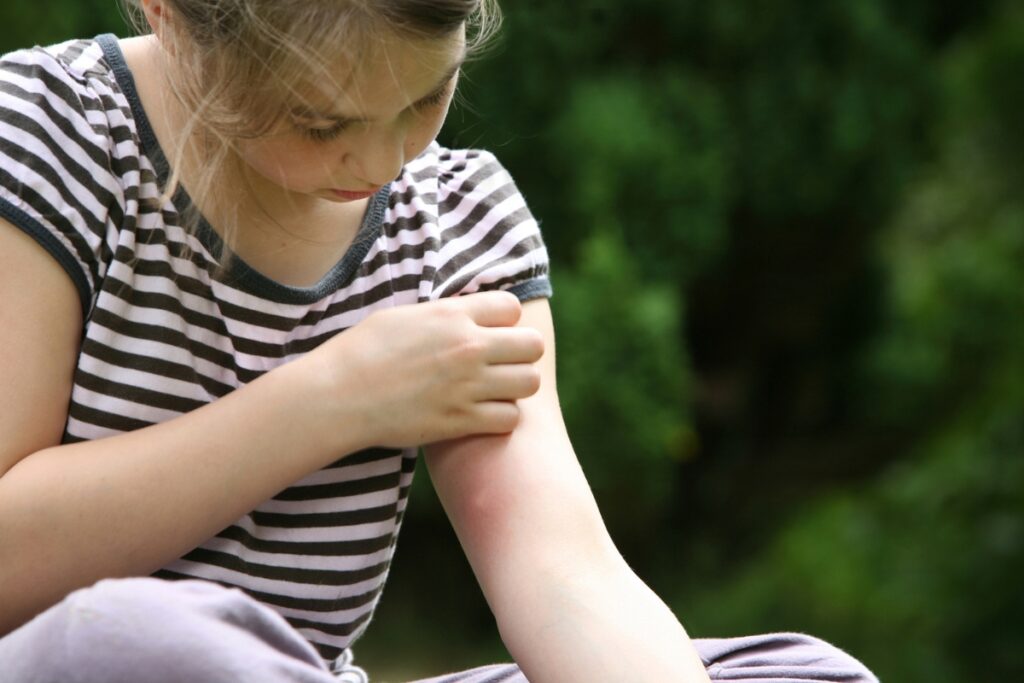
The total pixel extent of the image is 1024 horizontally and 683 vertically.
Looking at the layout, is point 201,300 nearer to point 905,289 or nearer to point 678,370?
point 678,370

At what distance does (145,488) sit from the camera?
3.47 ft

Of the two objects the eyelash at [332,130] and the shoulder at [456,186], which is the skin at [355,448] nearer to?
the eyelash at [332,130]

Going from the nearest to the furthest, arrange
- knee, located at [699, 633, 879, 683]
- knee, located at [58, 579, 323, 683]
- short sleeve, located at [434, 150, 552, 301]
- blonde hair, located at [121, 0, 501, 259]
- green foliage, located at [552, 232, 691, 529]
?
knee, located at [58, 579, 323, 683] < blonde hair, located at [121, 0, 501, 259] < knee, located at [699, 633, 879, 683] < short sleeve, located at [434, 150, 552, 301] < green foliage, located at [552, 232, 691, 529]

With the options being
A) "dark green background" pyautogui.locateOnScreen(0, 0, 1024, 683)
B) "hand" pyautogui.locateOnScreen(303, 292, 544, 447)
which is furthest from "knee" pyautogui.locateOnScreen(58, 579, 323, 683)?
"dark green background" pyautogui.locateOnScreen(0, 0, 1024, 683)

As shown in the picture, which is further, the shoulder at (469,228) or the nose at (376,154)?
the shoulder at (469,228)

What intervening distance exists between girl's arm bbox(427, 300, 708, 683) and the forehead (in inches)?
12.8

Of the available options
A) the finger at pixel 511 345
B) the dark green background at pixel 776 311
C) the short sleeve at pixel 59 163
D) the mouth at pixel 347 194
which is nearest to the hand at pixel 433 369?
the finger at pixel 511 345

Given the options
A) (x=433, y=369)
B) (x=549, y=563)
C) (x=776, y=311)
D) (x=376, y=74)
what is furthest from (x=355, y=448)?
(x=776, y=311)

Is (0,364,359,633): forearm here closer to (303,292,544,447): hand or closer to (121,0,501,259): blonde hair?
(303,292,544,447): hand

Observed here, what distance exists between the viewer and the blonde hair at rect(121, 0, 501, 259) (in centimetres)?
102

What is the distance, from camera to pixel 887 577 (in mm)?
3064

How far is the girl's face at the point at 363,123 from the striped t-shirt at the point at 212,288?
0.12 meters

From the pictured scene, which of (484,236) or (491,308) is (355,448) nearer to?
(491,308)

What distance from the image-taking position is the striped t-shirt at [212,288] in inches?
43.7
